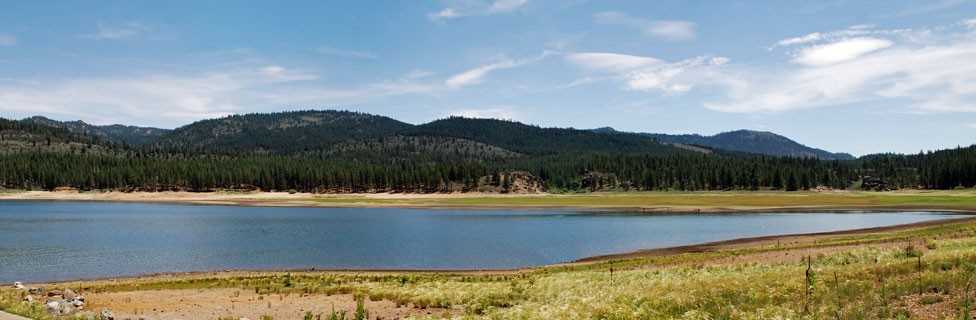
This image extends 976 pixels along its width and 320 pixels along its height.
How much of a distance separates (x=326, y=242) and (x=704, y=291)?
1422 inches

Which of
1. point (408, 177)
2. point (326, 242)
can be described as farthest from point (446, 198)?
point (326, 242)

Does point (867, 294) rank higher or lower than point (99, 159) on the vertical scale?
lower

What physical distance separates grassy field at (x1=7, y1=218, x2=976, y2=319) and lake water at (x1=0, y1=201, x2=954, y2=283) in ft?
30.1

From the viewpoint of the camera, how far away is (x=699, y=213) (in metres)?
78.6

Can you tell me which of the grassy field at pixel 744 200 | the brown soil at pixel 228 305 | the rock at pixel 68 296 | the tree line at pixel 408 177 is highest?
the tree line at pixel 408 177

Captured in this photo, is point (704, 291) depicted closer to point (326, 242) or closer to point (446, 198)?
point (326, 242)

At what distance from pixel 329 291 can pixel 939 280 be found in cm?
1971

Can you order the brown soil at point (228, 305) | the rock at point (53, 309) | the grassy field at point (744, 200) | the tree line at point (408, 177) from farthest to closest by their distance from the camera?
the tree line at point (408, 177)
the grassy field at point (744, 200)
the brown soil at point (228, 305)
the rock at point (53, 309)

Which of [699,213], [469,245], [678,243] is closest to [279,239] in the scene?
[469,245]

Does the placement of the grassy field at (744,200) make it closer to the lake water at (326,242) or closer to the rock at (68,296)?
the lake water at (326,242)

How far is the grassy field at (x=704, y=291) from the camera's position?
11.5m

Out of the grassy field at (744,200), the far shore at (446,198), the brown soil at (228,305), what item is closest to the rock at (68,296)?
the brown soil at (228,305)

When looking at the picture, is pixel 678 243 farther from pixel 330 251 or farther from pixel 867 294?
pixel 867 294

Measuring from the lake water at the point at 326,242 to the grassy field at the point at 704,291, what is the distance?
30.1ft
